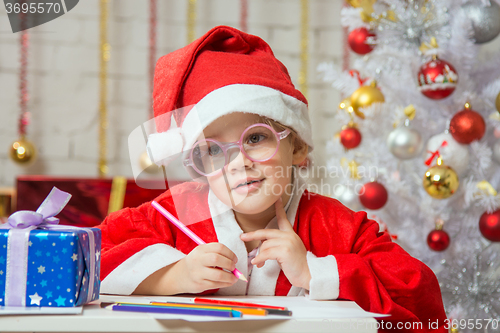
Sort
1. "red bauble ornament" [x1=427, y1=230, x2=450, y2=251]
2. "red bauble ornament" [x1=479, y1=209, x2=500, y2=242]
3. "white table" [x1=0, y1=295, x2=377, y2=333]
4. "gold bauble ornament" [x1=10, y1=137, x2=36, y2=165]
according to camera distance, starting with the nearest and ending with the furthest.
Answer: "white table" [x1=0, y1=295, x2=377, y2=333]
"red bauble ornament" [x1=479, y1=209, x2=500, y2=242]
"red bauble ornament" [x1=427, y1=230, x2=450, y2=251]
"gold bauble ornament" [x1=10, y1=137, x2=36, y2=165]

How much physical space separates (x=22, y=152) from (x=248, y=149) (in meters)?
→ 1.44

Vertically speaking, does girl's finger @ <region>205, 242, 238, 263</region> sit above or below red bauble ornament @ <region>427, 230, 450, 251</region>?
above

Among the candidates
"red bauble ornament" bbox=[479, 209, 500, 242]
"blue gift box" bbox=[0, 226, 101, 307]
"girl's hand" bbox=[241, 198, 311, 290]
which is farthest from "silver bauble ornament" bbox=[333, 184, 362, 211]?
"blue gift box" bbox=[0, 226, 101, 307]

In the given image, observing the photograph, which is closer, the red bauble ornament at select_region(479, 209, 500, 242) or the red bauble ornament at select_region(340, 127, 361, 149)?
the red bauble ornament at select_region(479, 209, 500, 242)

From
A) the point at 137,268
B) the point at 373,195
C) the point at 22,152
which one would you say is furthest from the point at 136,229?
the point at 22,152

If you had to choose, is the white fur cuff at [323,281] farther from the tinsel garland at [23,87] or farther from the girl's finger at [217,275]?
the tinsel garland at [23,87]

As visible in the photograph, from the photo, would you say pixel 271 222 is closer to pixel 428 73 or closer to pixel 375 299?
pixel 375 299

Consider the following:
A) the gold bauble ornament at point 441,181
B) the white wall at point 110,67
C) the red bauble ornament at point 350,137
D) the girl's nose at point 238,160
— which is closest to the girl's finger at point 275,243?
the girl's nose at point 238,160

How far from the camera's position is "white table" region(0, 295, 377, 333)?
17.7 inches

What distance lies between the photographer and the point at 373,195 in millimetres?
1302

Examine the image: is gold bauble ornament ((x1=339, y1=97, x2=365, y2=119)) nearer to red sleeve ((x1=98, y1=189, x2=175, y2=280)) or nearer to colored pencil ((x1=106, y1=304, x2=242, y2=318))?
red sleeve ((x1=98, y1=189, x2=175, y2=280))

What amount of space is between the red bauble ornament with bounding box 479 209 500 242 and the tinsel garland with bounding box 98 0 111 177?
1.50 metres

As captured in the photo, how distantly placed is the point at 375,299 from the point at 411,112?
765mm

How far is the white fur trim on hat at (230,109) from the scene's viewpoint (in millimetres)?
704
